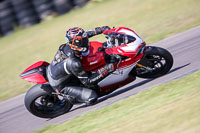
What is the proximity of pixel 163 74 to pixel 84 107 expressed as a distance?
1.81m

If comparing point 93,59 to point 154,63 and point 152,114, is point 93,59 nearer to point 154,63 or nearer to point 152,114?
point 154,63

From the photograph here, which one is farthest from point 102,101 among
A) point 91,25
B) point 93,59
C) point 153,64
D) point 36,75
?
point 91,25

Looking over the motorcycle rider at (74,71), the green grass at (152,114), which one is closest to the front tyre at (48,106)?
the motorcycle rider at (74,71)

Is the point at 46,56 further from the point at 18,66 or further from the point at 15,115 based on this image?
the point at 15,115

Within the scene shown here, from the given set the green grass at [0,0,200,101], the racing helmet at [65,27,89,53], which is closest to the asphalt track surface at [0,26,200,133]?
the racing helmet at [65,27,89,53]

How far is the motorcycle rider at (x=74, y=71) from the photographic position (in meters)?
5.85

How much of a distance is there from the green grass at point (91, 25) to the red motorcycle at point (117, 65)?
9.04 feet

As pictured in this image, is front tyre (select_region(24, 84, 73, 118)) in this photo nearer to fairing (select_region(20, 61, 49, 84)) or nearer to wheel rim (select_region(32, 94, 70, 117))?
wheel rim (select_region(32, 94, 70, 117))

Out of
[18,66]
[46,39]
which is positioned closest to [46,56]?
[18,66]

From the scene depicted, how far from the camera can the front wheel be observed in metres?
6.06

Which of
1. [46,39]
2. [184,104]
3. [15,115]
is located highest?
[184,104]

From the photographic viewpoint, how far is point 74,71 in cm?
588

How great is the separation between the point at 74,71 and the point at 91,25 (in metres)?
9.69

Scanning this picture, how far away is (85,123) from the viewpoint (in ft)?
17.9
